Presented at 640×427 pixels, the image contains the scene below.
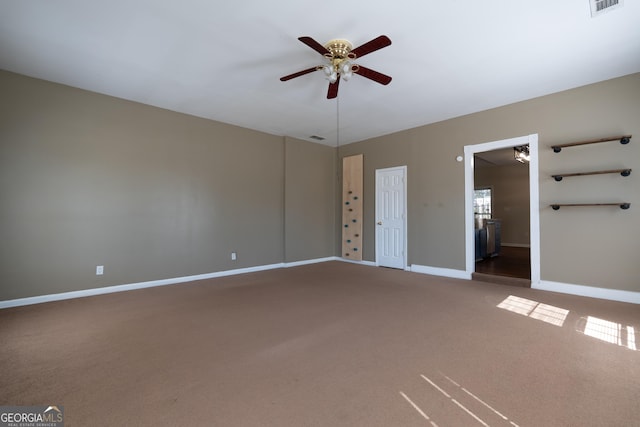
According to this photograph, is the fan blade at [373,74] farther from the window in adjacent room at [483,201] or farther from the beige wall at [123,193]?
the window in adjacent room at [483,201]

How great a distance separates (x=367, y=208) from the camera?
252 inches

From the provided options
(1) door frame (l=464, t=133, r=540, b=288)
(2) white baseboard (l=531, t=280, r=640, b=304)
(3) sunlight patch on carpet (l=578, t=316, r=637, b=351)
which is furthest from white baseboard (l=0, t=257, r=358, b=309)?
(3) sunlight patch on carpet (l=578, t=316, r=637, b=351)

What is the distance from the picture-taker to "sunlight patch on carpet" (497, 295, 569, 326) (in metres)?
2.96

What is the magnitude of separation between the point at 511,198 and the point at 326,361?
9833 mm

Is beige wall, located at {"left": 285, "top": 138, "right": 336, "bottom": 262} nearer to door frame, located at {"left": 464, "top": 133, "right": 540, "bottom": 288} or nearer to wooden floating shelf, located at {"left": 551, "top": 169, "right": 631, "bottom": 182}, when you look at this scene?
door frame, located at {"left": 464, "top": 133, "right": 540, "bottom": 288}

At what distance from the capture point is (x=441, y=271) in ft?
16.8

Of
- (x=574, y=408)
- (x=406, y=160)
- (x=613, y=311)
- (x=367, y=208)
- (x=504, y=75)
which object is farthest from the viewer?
(x=367, y=208)

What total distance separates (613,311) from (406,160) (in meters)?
3.70

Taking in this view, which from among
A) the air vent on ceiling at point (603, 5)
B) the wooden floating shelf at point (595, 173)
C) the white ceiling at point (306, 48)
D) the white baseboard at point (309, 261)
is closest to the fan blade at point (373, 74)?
the white ceiling at point (306, 48)

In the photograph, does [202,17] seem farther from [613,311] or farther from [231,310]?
[613,311]

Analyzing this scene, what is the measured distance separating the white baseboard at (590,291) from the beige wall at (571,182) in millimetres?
58

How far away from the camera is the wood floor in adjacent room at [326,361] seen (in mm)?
1566

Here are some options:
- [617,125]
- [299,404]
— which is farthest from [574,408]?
[617,125]

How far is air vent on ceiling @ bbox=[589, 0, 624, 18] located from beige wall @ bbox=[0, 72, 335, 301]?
487 centimetres
